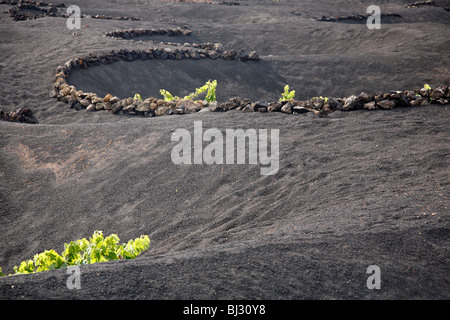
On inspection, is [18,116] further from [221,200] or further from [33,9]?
[33,9]

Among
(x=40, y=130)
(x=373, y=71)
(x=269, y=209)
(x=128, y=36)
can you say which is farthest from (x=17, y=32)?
(x=269, y=209)

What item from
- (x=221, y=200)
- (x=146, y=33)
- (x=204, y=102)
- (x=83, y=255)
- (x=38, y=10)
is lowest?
(x=221, y=200)

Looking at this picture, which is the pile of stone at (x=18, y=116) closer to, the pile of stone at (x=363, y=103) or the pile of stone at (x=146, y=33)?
the pile of stone at (x=363, y=103)

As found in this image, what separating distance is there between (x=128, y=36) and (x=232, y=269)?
52.8ft

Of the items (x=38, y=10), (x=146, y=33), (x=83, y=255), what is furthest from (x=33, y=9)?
(x=83, y=255)

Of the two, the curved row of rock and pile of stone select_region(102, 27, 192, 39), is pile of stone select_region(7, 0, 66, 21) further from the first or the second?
pile of stone select_region(102, 27, 192, 39)

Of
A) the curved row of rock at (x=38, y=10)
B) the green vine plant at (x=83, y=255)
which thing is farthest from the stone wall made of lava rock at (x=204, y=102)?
the curved row of rock at (x=38, y=10)

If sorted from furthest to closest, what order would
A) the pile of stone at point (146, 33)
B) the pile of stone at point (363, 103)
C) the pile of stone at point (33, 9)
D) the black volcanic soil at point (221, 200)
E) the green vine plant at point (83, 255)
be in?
1. the pile of stone at point (33, 9)
2. the pile of stone at point (146, 33)
3. the pile of stone at point (363, 103)
4. the green vine plant at point (83, 255)
5. the black volcanic soil at point (221, 200)

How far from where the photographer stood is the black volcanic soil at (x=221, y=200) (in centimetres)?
312

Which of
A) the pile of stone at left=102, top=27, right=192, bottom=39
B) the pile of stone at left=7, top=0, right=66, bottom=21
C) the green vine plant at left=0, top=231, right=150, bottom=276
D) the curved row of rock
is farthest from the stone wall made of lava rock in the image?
the pile of stone at left=7, top=0, right=66, bottom=21

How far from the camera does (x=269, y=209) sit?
5.16 meters

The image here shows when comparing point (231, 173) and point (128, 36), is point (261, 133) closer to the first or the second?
point (231, 173)

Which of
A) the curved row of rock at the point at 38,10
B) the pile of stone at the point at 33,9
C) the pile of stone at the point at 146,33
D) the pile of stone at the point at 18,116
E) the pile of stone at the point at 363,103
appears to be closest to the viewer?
the pile of stone at the point at 363,103

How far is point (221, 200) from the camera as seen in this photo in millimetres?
5617
